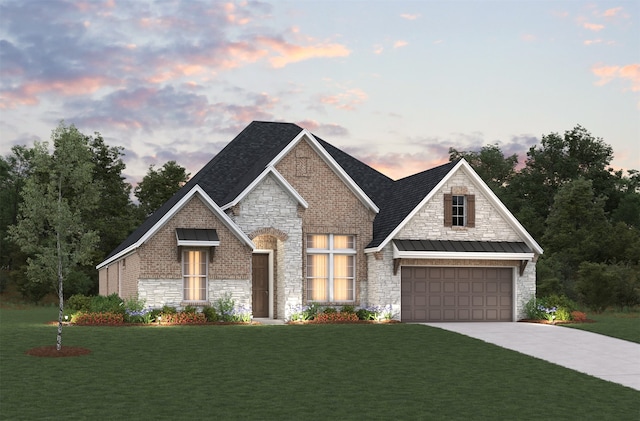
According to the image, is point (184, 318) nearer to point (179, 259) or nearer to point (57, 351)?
point (179, 259)

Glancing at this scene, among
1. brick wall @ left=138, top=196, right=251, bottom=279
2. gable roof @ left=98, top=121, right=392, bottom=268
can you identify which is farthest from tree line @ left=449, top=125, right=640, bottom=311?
brick wall @ left=138, top=196, right=251, bottom=279

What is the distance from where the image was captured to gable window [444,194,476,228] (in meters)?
34.7

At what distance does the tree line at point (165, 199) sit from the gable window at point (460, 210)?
34.8ft

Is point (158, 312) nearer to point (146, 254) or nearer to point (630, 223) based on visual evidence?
point (146, 254)

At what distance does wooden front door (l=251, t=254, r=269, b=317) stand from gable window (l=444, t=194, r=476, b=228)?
26.2 feet

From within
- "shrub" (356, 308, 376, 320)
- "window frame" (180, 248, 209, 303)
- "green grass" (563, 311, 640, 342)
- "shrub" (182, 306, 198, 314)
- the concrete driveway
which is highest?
"window frame" (180, 248, 209, 303)

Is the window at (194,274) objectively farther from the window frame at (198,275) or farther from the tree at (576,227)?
the tree at (576,227)

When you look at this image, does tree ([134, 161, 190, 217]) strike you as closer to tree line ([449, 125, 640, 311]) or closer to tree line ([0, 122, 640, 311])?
tree line ([0, 122, 640, 311])

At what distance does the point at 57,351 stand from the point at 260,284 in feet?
49.4

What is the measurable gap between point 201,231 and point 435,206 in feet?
33.3

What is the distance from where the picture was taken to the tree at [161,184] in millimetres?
64375

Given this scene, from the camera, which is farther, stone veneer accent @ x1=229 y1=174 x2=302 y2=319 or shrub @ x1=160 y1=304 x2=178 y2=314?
stone veneer accent @ x1=229 y1=174 x2=302 y2=319

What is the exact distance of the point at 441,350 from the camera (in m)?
22.5

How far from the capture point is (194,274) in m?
31.4
